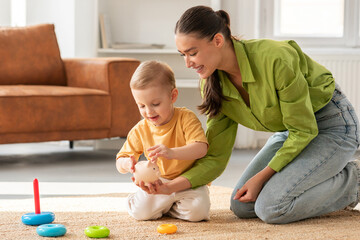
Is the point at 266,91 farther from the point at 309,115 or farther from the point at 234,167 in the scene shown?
the point at 234,167

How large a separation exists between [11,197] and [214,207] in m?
0.86

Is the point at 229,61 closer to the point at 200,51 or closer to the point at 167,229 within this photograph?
the point at 200,51

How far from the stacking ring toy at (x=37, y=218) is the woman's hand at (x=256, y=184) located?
2.04 feet

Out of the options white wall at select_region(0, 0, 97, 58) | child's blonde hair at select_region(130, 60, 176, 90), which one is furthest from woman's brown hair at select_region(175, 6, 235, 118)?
white wall at select_region(0, 0, 97, 58)

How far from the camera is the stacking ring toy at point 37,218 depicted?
1987mm

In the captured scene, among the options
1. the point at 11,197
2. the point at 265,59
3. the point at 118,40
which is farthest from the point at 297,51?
the point at 118,40

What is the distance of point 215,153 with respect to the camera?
2148 millimetres

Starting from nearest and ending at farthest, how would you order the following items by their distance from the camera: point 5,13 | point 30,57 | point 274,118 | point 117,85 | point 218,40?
point 218,40, point 274,118, point 117,85, point 30,57, point 5,13

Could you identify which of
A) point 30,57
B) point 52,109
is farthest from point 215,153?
point 30,57

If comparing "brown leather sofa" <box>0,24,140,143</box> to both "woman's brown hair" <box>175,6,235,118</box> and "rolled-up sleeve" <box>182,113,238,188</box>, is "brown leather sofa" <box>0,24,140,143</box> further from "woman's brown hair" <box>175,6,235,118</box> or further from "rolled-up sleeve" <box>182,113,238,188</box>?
"woman's brown hair" <box>175,6,235,118</box>

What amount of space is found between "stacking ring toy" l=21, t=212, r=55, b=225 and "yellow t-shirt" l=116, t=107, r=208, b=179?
0.30 m

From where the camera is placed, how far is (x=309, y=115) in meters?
1.99

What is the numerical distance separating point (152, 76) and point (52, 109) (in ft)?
5.27

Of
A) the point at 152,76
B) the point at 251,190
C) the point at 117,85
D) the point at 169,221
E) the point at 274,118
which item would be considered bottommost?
the point at 169,221
